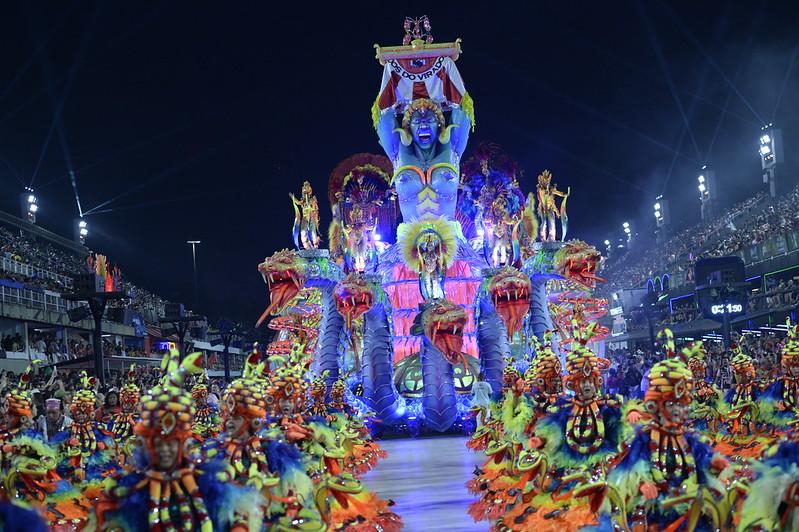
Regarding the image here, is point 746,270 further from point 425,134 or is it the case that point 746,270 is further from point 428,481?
point 428,481

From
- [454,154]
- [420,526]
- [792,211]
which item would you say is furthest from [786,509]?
[792,211]

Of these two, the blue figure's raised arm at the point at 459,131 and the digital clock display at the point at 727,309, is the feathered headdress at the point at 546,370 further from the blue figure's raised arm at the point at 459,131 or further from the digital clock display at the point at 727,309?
the blue figure's raised arm at the point at 459,131

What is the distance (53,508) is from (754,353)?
16.0 metres

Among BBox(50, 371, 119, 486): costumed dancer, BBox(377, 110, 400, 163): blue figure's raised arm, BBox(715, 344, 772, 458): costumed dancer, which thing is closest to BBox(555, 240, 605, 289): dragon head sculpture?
BBox(377, 110, 400, 163): blue figure's raised arm

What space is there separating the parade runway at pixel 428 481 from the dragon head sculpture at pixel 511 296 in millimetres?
2665

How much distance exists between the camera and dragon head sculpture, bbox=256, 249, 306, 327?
18.4m

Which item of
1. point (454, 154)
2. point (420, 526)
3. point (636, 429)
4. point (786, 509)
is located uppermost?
point (454, 154)

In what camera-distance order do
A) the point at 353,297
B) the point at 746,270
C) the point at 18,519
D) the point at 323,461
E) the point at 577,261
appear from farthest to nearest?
the point at 746,270
the point at 577,261
the point at 353,297
the point at 323,461
the point at 18,519

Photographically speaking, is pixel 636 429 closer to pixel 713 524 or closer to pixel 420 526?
pixel 713 524

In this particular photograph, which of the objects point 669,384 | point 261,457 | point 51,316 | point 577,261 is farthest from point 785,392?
point 51,316

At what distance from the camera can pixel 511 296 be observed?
1777cm

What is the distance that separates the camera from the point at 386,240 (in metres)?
23.1

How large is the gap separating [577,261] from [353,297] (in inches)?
189

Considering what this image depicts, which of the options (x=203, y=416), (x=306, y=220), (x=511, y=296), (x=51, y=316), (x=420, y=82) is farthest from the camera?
(x=51, y=316)
